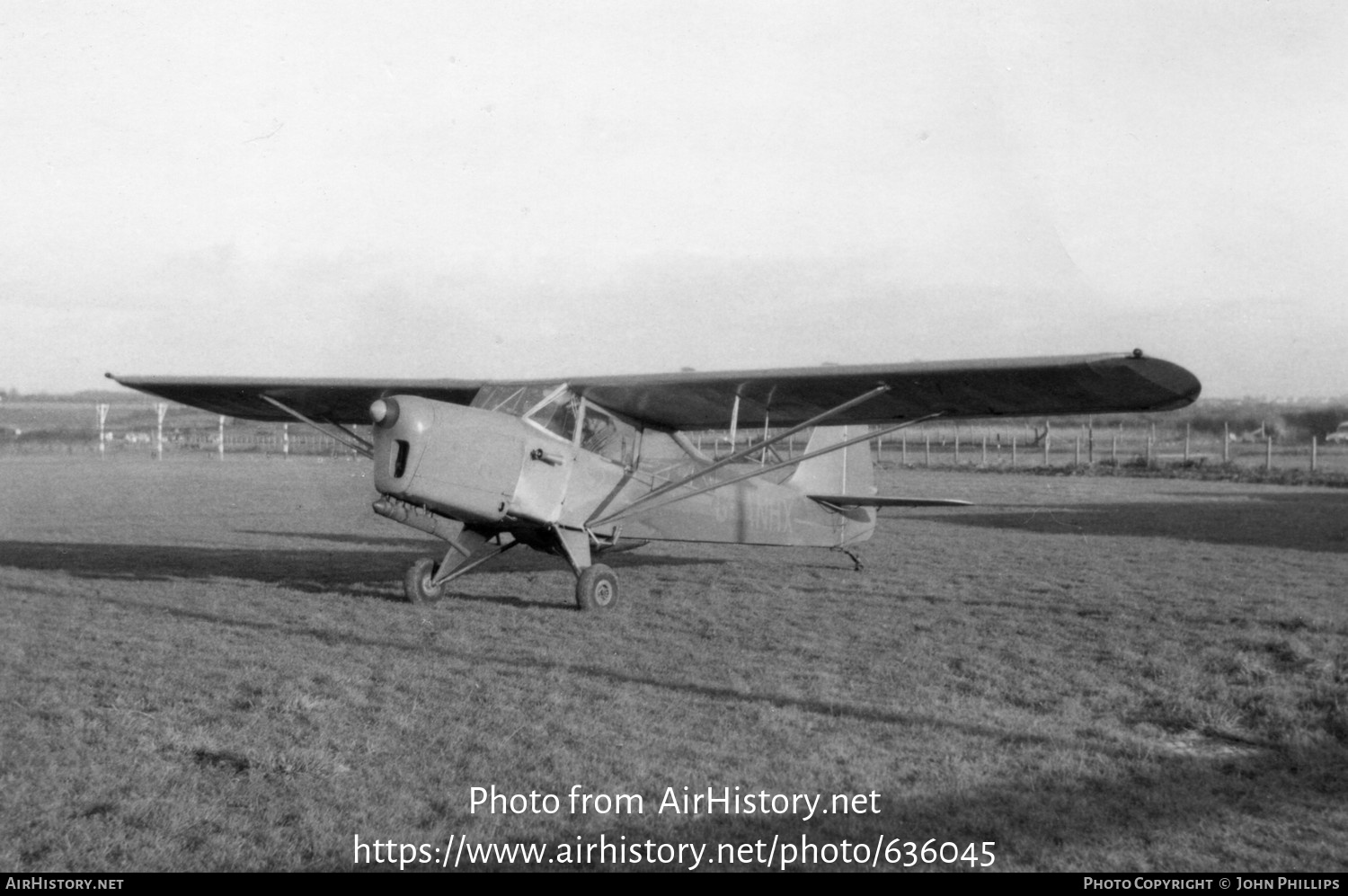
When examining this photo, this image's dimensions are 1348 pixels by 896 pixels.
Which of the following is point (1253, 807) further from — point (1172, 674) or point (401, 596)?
point (401, 596)

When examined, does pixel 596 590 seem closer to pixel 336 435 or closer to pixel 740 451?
pixel 740 451

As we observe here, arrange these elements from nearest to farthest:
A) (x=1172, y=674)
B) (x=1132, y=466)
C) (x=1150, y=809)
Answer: (x=1150, y=809)
(x=1172, y=674)
(x=1132, y=466)

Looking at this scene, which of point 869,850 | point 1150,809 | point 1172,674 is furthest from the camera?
point 1172,674

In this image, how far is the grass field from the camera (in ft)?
13.0

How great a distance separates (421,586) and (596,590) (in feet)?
5.38

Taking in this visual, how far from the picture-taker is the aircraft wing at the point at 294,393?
37.0 feet

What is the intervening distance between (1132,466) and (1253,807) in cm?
3508

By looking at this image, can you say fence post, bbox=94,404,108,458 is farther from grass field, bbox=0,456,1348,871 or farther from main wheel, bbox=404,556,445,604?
main wheel, bbox=404,556,445,604

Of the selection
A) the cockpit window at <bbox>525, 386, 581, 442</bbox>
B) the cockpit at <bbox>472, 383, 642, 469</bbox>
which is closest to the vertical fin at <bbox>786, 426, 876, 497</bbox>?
the cockpit at <bbox>472, 383, 642, 469</bbox>

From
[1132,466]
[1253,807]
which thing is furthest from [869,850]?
[1132,466]

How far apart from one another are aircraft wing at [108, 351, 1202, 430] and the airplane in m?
0.02

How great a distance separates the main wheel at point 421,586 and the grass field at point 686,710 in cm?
18

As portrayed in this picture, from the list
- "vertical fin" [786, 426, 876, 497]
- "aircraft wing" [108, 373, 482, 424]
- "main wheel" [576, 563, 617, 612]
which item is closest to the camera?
"main wheel" [576, 563, 617, 612]

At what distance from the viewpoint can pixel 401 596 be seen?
10312mm
